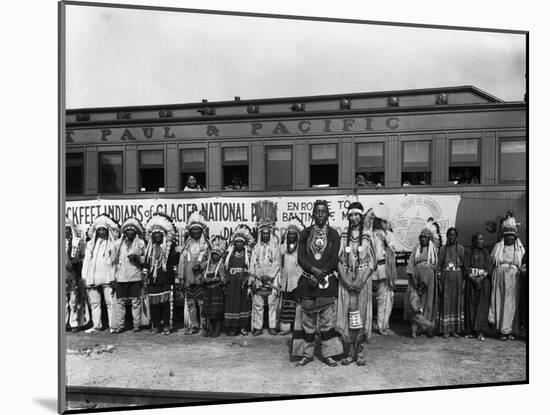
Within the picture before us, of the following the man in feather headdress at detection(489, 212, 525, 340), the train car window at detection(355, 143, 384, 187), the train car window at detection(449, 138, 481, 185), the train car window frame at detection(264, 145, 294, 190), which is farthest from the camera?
the man in feather headdress at detection(489, 212, 525, 340)

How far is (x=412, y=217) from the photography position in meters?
7.64

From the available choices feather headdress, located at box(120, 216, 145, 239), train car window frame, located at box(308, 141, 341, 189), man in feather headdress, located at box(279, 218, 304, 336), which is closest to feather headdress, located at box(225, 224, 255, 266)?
man in feather headdress, located at box(279, 218, 304, 336)

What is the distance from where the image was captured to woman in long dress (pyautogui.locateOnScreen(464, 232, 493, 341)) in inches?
308

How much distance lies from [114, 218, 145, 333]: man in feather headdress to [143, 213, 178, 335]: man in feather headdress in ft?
0.24

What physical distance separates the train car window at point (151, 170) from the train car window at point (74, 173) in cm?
60

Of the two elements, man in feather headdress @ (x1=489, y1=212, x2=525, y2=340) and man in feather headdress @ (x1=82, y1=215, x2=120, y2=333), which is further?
man in feather headdress @ (x1=489, y1=212, x2=525, y2=340)

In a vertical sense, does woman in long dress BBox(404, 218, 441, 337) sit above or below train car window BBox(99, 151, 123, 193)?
below

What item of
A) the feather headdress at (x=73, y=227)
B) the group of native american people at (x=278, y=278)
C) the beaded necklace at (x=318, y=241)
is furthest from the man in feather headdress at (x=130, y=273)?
the beaded necklace at (x=318, y=241)

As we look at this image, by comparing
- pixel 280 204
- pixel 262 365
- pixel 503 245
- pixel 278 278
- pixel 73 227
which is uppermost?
pixel 280 204

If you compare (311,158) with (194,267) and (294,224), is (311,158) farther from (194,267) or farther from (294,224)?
(194,267)

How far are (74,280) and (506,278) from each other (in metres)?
4.76

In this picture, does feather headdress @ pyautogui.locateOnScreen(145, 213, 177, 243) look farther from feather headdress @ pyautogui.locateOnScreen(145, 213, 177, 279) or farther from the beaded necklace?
the beaded necklace

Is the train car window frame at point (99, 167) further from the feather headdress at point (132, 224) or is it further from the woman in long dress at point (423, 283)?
the woman in long dress at point (423, 283)

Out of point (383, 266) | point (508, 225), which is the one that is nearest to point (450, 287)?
point (383, 266)
